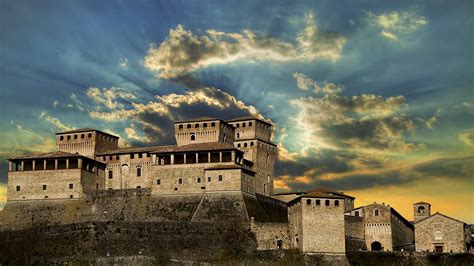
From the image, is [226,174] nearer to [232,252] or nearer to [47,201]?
[232,252]

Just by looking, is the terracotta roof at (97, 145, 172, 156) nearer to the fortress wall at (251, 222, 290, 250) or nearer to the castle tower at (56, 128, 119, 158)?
the castle tower at (56, 128, 119, 158)

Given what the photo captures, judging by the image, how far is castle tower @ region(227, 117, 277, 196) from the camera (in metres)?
90.8

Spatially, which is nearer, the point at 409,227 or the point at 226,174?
the point at 226,174

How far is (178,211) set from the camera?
80.5 meters

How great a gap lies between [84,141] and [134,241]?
72.9ft

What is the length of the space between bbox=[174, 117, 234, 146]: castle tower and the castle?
0.34ft

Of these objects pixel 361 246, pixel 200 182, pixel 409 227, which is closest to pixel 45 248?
pixel 200 182

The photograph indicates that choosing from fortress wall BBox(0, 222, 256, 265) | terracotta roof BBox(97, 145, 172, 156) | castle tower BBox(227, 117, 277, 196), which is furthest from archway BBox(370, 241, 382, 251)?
terracotta roof BBox(97, 145, 172, 156)

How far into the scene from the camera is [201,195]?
266 ft

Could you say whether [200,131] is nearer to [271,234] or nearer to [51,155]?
[51,155]

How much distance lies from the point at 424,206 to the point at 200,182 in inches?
937

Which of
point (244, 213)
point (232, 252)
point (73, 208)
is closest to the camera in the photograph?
point (232, 252)

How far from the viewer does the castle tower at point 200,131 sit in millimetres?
87438

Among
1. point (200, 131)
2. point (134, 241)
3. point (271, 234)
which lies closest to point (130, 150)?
point (200, 131)
